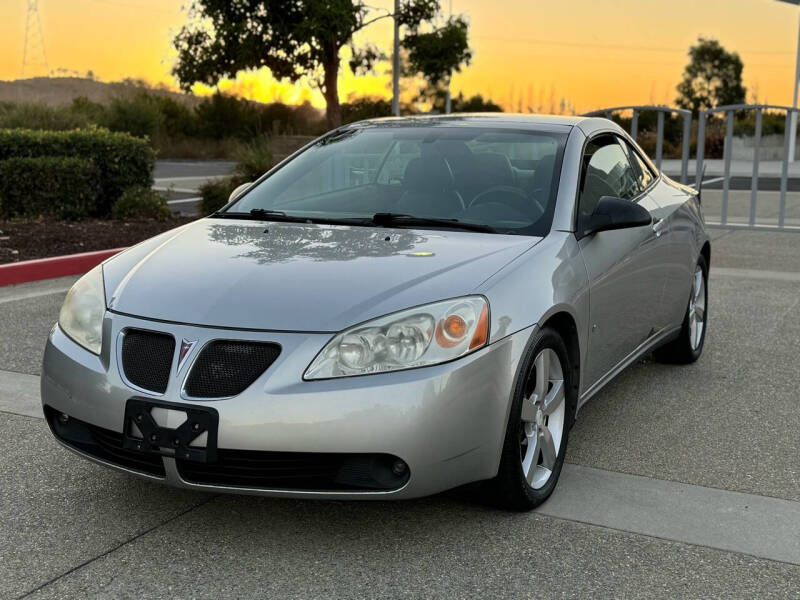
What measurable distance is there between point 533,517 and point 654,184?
2.74 m

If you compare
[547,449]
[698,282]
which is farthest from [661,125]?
[547,449]

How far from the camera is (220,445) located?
Result: 3.28 meters

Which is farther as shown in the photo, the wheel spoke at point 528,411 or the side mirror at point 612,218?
the side mirror at point 612,218

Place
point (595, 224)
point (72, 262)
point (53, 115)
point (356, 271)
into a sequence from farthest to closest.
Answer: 1. point (53, 115)
2. point (72, 262)
3. point (595, 224)
4. point (356, 271)

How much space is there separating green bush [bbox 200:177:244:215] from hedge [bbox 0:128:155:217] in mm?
1337

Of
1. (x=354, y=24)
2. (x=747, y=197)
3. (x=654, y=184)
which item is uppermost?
(x=354, y=24)

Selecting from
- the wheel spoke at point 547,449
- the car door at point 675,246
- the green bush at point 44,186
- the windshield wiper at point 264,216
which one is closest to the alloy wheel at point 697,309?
the car door at point 675,246

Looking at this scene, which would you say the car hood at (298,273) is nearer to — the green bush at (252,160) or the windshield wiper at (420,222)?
the windshield wiper at (420,222)

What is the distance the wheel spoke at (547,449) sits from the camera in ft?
13.0

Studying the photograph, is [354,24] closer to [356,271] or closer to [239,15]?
[239,15]

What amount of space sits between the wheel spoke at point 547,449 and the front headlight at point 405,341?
2.27ft

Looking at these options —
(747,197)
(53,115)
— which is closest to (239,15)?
(53,115)

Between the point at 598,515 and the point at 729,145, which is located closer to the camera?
the point at 598,515

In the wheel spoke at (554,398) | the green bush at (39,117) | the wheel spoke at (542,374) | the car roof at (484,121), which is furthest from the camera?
the green bush at (39,117)
